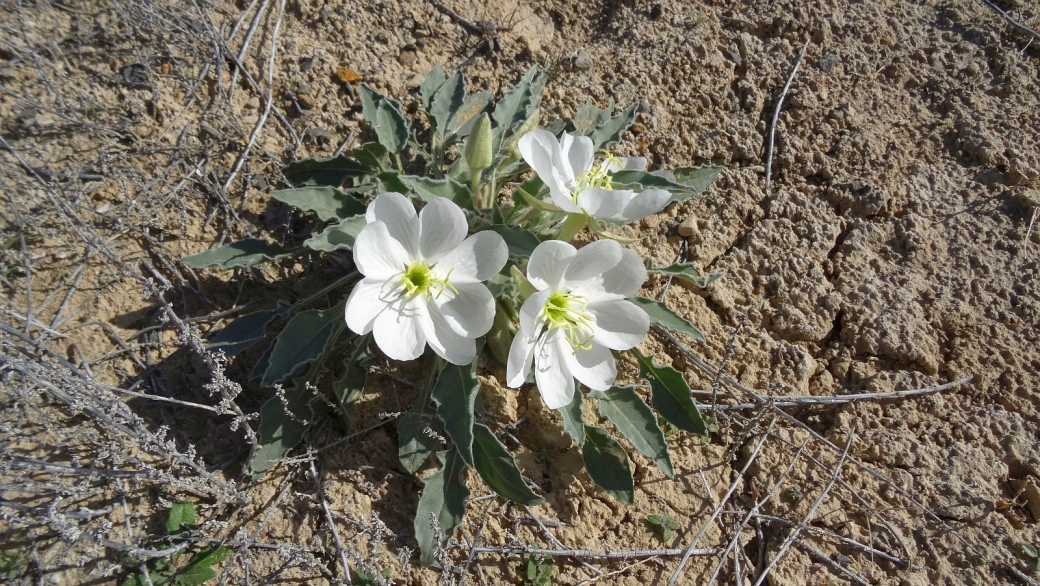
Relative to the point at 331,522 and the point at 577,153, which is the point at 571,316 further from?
the point at 331,522

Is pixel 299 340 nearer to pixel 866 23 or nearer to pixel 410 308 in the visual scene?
pixel 410 308

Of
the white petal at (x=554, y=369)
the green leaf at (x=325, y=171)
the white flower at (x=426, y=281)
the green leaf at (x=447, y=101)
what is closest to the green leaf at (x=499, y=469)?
the white petal at (x=554, y=369)

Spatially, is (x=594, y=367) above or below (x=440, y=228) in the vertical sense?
below

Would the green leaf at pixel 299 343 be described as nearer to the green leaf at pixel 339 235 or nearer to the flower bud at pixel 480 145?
the green leaf at pixel 339 235

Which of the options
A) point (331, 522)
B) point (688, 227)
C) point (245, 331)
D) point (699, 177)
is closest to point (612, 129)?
point (699, 177)

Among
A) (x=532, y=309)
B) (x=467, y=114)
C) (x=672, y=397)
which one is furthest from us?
(x=467, y=114)

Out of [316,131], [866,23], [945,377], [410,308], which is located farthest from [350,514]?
[866,23]
